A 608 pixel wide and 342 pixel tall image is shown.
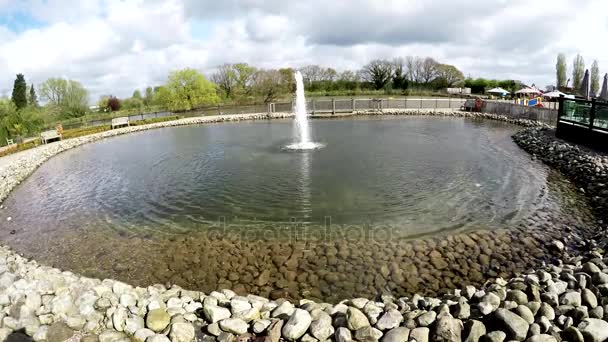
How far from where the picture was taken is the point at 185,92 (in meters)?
60.8

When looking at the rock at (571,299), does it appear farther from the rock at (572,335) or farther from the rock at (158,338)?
the rock at (158,338)

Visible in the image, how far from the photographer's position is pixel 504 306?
536 centimetres

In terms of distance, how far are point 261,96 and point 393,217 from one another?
6312 cm

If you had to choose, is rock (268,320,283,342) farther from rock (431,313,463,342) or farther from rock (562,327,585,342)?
rock (562,327,585,342)

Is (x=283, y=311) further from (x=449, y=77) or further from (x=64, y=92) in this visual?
(x=449, y=77)

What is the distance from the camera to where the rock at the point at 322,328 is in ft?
16.4

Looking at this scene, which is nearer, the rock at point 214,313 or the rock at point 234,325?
the rock at point 234,325

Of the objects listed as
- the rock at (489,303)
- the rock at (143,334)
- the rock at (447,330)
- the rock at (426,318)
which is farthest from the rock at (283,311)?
the rock at (489,303)

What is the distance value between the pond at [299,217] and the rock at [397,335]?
1918 millimetres

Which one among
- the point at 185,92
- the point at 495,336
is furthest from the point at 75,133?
the point at 495,336

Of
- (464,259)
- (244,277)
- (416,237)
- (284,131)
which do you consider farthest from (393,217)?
(284,131)

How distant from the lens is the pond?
7.73 meters

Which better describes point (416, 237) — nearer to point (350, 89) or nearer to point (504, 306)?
point (504, 306)

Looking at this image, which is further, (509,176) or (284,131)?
(284,131)
